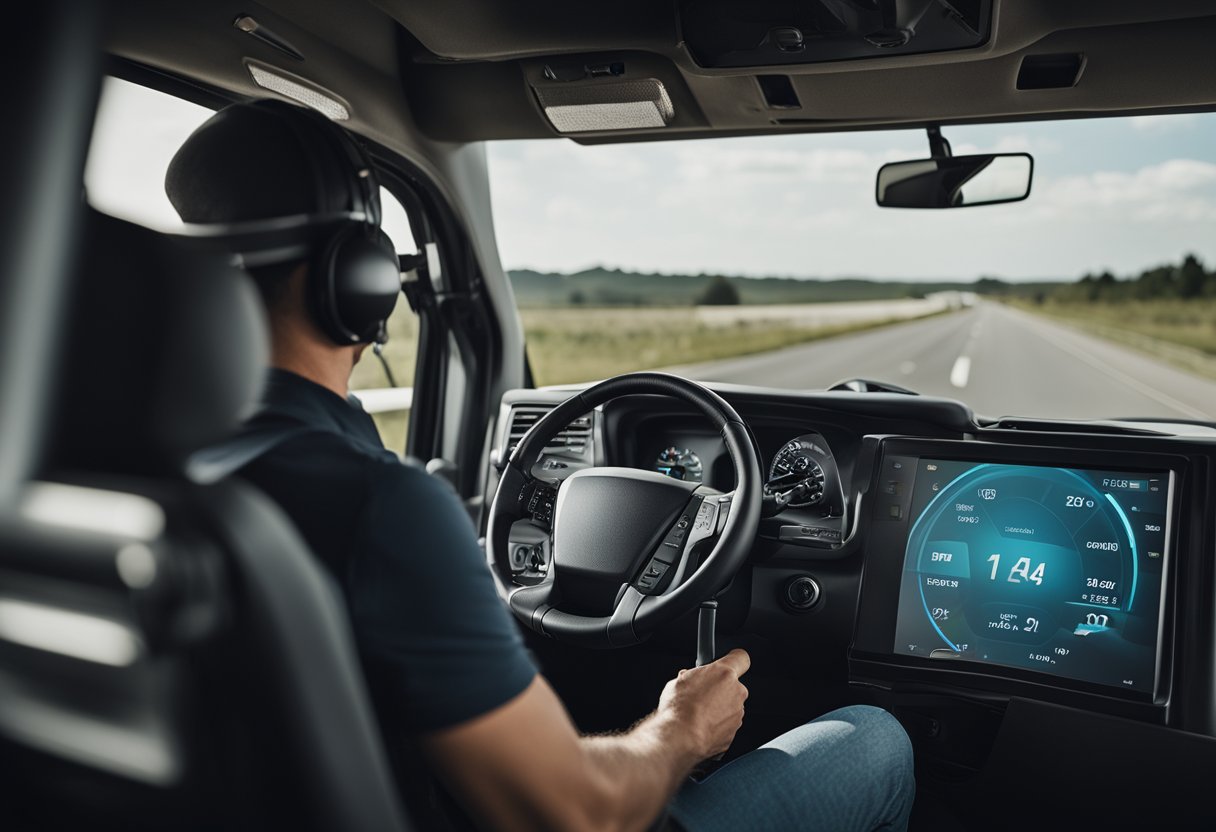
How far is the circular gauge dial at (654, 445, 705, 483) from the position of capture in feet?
11.5

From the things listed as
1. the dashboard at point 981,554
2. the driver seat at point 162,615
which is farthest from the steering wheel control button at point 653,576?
the driver seat at point 162,615

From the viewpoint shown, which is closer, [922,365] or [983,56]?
[983,56]

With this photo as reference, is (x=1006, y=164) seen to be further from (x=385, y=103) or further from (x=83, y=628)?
(x=83, y=628)

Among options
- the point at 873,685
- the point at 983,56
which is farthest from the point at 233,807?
the point at 983,56

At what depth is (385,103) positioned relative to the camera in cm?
364

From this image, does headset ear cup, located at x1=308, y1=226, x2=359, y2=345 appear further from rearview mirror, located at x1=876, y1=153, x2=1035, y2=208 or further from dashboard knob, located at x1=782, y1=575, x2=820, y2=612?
rearview mirror, located at x1=876, y1=153, x2=1035, y2=208

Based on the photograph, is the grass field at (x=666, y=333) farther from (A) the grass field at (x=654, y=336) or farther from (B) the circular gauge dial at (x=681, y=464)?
(B) the circular gauge dial at (x=681, y=464)

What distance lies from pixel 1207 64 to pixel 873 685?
2.05 meters

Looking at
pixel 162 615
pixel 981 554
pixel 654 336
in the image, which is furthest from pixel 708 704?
pixel 654 336

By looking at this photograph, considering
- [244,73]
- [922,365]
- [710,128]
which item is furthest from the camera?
[922,365]

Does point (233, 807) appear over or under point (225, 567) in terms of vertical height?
under

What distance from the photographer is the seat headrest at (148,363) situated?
3.23 feet

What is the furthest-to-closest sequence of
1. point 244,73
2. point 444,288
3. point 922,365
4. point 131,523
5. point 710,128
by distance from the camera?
point 922,365
point 444,288
point 710,128
point 244,73
point 131,523

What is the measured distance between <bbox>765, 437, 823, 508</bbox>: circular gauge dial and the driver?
1486mm
